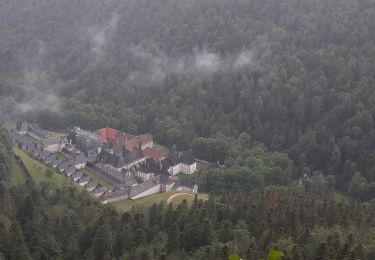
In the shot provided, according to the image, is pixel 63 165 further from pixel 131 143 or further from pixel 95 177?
pixel 131 143

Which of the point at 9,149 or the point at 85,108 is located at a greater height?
the point at 9,149

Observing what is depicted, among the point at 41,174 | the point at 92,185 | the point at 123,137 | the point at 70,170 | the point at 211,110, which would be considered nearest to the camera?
the point at 41,174

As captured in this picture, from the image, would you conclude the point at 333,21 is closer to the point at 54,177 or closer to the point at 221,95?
the point at 221,95

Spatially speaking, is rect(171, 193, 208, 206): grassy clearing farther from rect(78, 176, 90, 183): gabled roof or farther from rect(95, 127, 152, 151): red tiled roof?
rect(95, 127, 152, 151): red tiled roof

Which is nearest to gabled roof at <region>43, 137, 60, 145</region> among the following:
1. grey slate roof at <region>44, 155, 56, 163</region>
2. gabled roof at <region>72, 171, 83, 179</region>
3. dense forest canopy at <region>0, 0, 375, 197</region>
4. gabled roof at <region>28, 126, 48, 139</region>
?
gabled roof at <region>28, 126, 48, 139</region>

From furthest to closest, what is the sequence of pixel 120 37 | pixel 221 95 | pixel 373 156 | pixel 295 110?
pixel 120 37
pixel 221 95
pixel 295 110
pixel 373 156

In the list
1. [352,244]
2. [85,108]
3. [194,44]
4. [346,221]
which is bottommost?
[85,108]

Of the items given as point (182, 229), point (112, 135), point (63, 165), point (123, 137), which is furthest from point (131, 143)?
point (182, 229)

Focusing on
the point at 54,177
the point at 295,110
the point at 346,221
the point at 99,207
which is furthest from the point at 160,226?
the point at 295,110
